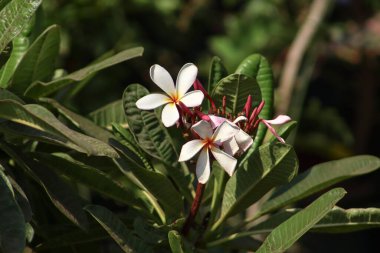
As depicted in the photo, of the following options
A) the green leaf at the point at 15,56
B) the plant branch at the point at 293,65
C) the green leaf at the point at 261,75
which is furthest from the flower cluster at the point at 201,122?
the plant branch at the point at 293,65

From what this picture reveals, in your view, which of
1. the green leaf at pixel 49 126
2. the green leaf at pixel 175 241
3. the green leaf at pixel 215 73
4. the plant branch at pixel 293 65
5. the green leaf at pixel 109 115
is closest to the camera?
the green leaf at pixel 49 126

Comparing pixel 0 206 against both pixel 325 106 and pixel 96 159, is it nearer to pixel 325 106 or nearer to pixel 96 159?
pixel 96 159

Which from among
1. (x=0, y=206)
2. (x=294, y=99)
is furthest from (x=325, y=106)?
(x=0, y=206)

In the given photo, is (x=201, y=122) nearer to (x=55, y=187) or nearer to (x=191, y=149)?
(x=191, y=149)

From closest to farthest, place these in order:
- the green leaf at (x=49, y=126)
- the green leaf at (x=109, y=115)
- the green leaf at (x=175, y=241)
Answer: the green leaf at (x=49, y=126), the green leaf at (x=175, y=241), the green leaf at (x=109, y=115)

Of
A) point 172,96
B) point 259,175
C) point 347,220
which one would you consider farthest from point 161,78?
point 347,220

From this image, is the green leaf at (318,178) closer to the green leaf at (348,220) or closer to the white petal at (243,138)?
the green leaf at (348,220)
